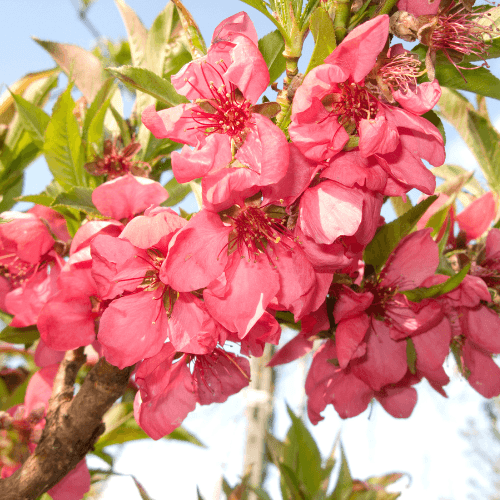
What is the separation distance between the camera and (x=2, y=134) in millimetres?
1271

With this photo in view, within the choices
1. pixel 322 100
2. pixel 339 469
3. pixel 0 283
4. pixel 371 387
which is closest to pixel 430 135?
pixel 322 100

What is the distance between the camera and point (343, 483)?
1.56 meters

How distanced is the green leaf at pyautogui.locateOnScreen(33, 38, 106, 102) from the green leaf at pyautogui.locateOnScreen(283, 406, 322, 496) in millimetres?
1143

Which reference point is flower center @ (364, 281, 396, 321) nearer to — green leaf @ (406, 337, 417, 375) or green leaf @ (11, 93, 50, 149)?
green leaf @ (406, 337, 417, 375)

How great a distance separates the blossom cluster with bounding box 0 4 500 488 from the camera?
1.69 feet

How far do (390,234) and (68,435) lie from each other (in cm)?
64

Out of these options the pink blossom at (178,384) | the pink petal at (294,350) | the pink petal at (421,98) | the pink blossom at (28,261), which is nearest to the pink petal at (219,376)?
the pink blossom at (178,384)

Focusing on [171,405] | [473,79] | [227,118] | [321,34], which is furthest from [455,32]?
[171,405]

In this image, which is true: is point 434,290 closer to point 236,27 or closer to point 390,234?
point 390,234

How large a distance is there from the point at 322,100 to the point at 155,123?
0.20m

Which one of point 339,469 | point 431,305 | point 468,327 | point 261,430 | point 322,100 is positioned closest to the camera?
point 322,100

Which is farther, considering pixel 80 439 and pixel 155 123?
pixel 80 439

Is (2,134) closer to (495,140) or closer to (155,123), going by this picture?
(155,123)

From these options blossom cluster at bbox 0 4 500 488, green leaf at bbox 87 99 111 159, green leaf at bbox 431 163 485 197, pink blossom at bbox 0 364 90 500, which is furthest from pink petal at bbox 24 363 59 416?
green leaf at bbox 431 163 485 197
